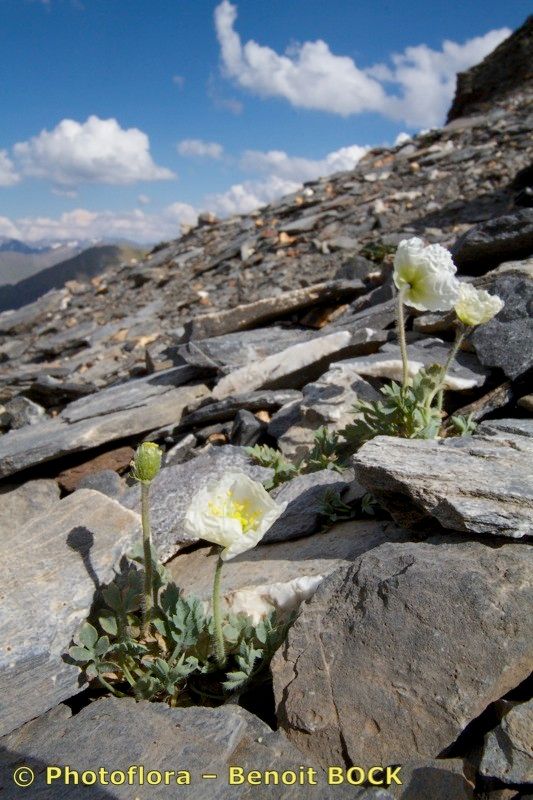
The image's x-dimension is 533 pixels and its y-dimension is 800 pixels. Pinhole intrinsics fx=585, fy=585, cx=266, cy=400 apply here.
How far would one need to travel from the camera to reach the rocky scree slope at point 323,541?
2285 millimetres

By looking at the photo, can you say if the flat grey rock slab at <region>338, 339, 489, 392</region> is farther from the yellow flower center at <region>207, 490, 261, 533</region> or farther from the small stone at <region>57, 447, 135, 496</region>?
the yellow flower center at <region>207, 490, 261, 533</region>

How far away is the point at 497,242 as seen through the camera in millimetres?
6352

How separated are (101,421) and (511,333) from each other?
13.2 ft

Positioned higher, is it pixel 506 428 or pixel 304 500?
pixel 506 428

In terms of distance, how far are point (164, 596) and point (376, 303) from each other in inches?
197

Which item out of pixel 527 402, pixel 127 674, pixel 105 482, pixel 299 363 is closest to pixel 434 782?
pixel 127 674

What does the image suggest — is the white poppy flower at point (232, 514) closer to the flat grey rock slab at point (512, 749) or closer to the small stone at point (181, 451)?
the flat grey rock slab at point (512, 749)

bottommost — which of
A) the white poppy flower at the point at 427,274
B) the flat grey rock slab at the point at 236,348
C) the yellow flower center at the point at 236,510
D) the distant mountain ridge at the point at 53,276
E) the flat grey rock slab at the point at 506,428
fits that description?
the flat grey rock slab at the point at 506,428

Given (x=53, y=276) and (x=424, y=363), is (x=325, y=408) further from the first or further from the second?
(x=53, y=276)

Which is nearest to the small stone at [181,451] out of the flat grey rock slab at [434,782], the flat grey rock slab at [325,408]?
the flat grey rock slab at [325,408]

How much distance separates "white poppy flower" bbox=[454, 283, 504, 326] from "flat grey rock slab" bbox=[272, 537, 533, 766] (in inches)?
65.7

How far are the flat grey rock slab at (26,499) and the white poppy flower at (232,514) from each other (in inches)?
131

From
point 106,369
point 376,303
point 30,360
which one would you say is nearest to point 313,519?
point 376,303

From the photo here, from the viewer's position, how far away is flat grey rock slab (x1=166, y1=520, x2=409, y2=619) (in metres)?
3.09
